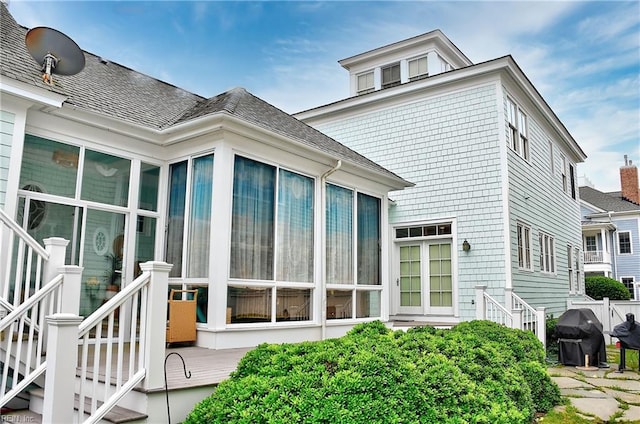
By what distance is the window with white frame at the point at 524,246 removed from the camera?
11.4 meters

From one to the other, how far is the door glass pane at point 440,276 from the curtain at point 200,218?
22.0 ft

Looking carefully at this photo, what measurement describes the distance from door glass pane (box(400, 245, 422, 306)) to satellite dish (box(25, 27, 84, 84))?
848cm

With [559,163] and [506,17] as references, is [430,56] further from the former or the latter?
[559,163]

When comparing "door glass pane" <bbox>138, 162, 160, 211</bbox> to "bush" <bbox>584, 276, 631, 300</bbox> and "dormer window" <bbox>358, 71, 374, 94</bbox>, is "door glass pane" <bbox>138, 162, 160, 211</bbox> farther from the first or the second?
"bush" <bbox>584, 276, 631, 300</bbox>

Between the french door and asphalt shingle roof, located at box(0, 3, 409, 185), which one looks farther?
the french door

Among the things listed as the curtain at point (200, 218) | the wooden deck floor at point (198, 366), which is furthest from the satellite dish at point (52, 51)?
the wooden deck floor at point (198, 366)

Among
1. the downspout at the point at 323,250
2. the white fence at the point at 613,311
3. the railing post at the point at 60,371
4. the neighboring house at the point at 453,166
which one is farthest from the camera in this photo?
the white fence at the point at 613,311

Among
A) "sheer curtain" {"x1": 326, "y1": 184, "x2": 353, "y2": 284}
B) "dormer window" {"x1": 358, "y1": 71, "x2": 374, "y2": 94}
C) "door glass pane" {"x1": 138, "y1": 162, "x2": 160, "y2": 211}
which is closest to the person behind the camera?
"door glass pane" {"x1": 138, "y1": 162, "x2": 160, "y2": 211}

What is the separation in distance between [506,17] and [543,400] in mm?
9811

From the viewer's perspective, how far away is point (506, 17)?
38.0ft

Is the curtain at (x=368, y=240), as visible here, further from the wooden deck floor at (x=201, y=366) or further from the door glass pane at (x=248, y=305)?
the wooden deck floor at (x=201, y=366)

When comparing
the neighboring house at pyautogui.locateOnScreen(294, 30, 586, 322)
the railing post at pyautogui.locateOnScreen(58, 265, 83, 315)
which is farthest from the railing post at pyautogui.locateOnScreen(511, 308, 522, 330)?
the railing post at pyautogui.locateOnScreen(58, 265, 83, 315)

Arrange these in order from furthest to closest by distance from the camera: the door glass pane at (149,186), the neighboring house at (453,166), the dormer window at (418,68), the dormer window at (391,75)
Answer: the dormer window at (391,75), the dormer window at (418,68), the neighboring house at (453,166), the door glass pane at (149,186)

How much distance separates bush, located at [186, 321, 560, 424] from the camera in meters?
2.93
